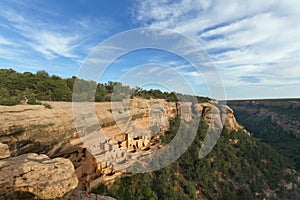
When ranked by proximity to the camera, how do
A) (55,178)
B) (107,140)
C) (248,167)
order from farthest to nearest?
1. (248,167)
2. (107,140)
3. (55,178)

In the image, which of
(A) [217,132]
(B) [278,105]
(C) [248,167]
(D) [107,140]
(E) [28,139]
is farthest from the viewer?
(B) [278,105]

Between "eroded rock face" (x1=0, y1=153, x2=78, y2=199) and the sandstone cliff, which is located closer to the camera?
"eroded rock face" (x1=0, y1=153, x2=78, y2=199)

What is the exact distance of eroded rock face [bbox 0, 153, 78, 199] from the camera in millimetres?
3887

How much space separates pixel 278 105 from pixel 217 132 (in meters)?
62.3

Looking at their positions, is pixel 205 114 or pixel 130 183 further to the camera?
pixel 205 114

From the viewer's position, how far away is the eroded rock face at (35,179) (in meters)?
3.89

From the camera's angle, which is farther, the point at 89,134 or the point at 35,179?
the point at 89,134

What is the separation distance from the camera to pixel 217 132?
29.6 metres

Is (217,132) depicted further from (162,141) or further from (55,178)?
(55,178)

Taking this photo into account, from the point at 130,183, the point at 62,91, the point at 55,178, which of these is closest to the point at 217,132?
the point at 130,183

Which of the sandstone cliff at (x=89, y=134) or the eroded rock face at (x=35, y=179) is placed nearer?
the eroded rock face at (x=35, y=179)

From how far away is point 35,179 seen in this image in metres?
4.13

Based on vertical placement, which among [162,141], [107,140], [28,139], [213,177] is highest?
[28,139]

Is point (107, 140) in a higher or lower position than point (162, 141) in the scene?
higher
